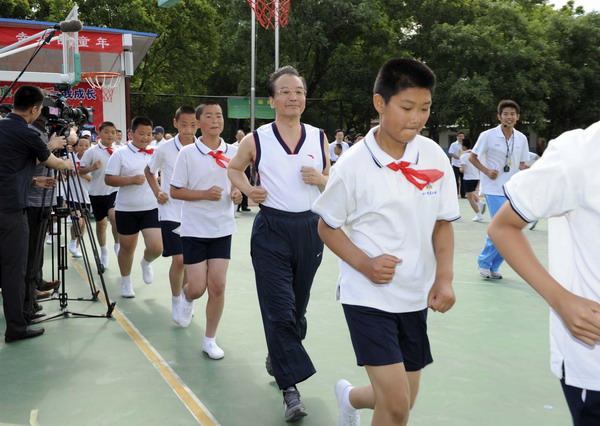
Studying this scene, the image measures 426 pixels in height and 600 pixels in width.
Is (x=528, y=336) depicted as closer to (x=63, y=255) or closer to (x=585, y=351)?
(x=585, y=351)

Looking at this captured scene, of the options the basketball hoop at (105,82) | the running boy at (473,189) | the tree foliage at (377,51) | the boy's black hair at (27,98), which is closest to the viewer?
the boy's black hair at (27,98)

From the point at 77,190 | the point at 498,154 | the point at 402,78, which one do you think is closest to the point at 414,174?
the point at 402,78

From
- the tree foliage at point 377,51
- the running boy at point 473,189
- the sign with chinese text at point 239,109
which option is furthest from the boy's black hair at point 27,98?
the tree foliage at point 377,51

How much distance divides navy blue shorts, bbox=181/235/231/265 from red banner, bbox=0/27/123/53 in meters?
13.6

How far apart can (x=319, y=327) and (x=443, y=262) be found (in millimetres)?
2832

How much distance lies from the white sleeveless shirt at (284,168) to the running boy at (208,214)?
0.83 m

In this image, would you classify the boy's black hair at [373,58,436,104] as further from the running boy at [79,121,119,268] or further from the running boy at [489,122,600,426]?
the running boy at [79,121,119,268]

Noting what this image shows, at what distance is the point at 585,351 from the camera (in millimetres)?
1880

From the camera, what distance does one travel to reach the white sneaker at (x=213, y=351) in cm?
474

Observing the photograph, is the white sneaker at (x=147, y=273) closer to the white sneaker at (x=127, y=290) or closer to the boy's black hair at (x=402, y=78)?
the white sneaker at (x=127, y=290)

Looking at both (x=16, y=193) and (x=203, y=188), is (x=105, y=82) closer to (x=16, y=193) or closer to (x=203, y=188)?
(x=16, y=193)

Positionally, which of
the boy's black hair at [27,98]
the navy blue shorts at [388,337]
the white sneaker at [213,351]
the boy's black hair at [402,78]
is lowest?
the white sneaker at [213,351]

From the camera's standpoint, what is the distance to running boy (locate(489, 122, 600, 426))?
184 cm

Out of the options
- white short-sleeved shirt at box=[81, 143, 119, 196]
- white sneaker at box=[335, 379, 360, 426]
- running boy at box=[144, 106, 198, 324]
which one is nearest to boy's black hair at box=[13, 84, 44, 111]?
running boy at box=[144, 106, 198, 324]
